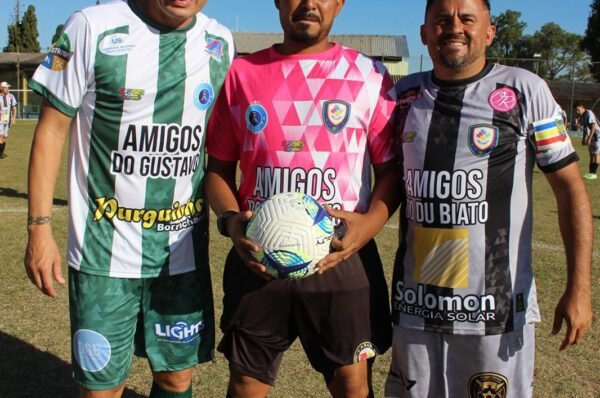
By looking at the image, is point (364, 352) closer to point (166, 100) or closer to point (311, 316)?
point (311, 316)

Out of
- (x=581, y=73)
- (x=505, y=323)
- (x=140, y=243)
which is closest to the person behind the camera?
(x=505, y=323)

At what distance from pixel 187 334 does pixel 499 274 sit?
1464 millimetres

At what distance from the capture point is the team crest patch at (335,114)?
271 centimetres

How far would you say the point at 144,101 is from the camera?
9.06 ft

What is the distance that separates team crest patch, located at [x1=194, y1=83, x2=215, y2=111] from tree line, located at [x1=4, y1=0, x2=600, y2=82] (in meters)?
31.6

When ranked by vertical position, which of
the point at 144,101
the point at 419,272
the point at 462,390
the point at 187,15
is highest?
the point at 187,15

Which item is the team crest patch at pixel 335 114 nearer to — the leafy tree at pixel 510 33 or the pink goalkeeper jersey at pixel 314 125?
the pink goalkeeper jersey at pixel 314 125


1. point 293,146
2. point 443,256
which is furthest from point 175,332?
point 443,256

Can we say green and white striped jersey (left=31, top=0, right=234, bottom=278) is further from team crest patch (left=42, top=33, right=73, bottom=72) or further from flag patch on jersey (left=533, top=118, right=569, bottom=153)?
flag patch on jersey (left=533, top=118, right=569, bottom=153)

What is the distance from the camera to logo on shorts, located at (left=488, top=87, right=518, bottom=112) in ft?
8.53

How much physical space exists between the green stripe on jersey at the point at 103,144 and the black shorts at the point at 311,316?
606 millimetres

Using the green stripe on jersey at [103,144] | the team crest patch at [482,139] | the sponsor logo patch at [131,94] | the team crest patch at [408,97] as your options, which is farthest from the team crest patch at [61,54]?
the team crest patch at [482,139]

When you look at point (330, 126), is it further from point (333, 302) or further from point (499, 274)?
point (499, 274)

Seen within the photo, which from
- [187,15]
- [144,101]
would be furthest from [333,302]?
[187,15]
